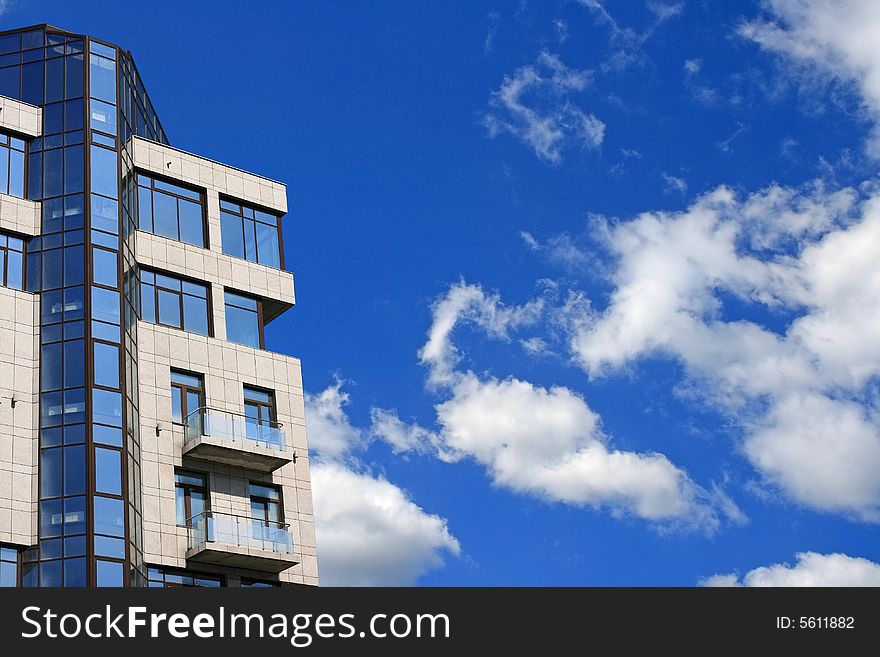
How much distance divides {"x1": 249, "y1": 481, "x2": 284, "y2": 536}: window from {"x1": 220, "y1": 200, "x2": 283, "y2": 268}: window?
9.80m

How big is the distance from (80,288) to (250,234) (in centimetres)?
937

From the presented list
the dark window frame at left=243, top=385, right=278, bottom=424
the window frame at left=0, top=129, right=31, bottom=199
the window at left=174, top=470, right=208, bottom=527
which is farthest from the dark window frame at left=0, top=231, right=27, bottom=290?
the dark window frame at left=243, top=385, right=278, bottom=424

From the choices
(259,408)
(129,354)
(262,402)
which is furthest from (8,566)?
(262,402)

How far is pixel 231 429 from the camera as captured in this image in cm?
4856

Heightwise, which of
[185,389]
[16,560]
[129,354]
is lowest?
[16,560]

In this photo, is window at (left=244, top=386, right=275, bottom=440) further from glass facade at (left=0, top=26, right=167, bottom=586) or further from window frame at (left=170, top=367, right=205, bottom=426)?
glass facade at (left=0, top=26, right=167, bottom=586)

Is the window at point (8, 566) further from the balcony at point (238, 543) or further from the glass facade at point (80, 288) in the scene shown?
the balcony at point (238, 543)

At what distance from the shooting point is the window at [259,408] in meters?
49.9

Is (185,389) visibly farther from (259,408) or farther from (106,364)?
(106,364)

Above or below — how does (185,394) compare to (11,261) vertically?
below
